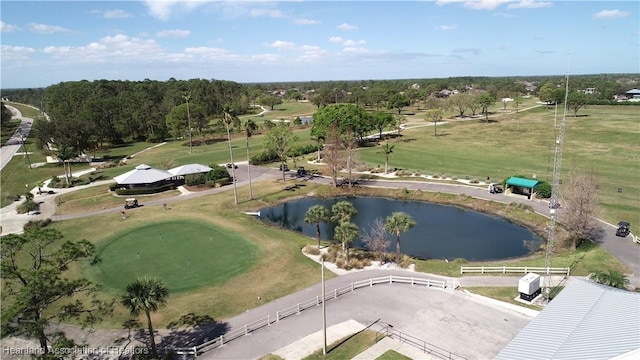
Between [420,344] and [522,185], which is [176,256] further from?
[522,185]

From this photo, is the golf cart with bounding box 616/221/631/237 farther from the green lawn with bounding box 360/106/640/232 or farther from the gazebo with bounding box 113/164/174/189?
the gazebo with bounding box 113/164/174/189

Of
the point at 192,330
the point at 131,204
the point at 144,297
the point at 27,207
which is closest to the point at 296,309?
the point at 192,330

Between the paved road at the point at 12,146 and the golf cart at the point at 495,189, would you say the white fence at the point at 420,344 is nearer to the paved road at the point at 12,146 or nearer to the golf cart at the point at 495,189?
the golf cart at the point at 495,189

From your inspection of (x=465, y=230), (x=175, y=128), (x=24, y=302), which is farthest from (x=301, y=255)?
(x=175, y=128)

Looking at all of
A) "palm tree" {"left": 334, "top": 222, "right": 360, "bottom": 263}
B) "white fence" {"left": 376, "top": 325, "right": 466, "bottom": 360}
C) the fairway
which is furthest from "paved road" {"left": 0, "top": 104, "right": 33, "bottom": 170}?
"white fence" {"left": 376, "top": 325, "right": 466, "bottom": 360}

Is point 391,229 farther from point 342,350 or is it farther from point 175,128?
point 175,128

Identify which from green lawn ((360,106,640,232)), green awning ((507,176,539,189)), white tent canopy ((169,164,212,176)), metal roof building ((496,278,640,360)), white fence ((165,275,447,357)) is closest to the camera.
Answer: metal roof building ((496,278,640,360))

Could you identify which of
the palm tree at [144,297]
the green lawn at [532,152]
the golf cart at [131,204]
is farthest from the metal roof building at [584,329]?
the golf cart at [131,204]
